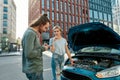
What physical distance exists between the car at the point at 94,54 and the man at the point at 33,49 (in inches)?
48.0

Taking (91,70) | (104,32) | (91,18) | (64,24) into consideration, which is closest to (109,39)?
(104,32)

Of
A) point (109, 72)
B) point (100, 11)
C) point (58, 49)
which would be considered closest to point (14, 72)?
point (58, 49)

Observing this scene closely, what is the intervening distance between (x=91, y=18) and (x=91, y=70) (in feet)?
228

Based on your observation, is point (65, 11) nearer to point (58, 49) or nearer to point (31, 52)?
point (58, 49)

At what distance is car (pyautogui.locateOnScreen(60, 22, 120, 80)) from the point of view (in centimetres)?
340

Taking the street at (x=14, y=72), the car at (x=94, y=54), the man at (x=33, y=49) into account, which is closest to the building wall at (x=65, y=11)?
the street at (x=14, y=72)

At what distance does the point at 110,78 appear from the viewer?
3234 millimetres

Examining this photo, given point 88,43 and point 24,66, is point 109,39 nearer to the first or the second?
point 88,43

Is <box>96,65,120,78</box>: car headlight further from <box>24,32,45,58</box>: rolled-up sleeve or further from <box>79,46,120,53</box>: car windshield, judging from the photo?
<box>24,32,45,58</box>: rolled-up sleeve

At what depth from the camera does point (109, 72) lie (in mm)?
3311

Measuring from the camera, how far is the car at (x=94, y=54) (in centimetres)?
340

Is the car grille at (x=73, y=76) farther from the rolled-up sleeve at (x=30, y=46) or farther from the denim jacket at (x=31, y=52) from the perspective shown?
the rolled-up sleeve at (x=30, y=46)

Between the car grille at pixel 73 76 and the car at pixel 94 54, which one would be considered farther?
the car grille at pixel 73 76

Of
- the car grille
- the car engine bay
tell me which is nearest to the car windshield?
the car engine bay
